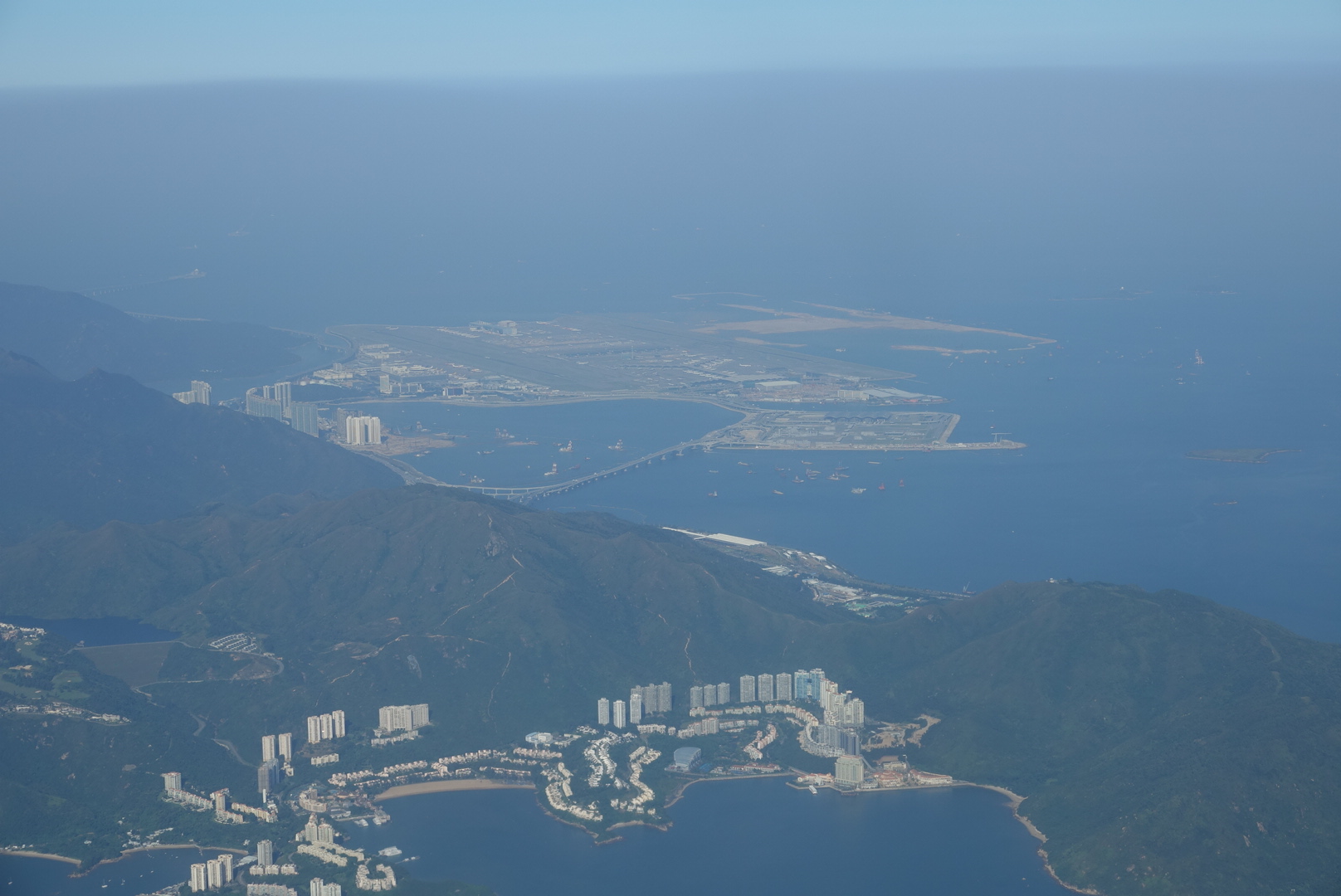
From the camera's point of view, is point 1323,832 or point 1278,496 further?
point 1278,496

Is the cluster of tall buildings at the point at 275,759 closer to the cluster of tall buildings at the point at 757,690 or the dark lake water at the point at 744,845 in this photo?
the dark lake water at the point at 744,845

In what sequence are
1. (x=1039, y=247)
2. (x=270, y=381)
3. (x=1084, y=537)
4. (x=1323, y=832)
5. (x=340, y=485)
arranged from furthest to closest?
(x=1039, y=247) → (x=270, y=381) → (x=340, y=485) → (x=1084, y=537) → (x=1323, y=832)

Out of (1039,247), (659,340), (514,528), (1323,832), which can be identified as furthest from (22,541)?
(1039,247)

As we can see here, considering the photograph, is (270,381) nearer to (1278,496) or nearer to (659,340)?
(659,340)

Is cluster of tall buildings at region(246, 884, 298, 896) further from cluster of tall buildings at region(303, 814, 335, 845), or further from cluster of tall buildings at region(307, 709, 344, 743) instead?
cluster of tall buildings at region(307, 709, 344, 743)

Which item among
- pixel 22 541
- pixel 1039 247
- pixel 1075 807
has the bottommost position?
pixel 1075 807

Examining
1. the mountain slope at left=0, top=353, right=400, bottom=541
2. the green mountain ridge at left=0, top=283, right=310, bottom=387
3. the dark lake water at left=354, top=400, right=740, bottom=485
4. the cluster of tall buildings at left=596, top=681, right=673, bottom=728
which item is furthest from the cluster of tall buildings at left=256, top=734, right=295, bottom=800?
the green mountain ridge at left=0, top=283, right=310, bottom=387
